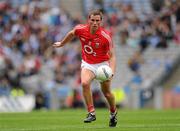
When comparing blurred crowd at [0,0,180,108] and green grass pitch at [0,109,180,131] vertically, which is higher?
green grass pitch at [0,109,180,131]

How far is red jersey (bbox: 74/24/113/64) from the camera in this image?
14273mm

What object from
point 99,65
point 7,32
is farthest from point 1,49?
point 99,65

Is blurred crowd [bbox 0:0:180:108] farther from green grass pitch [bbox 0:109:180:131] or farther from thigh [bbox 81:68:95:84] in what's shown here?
thigh [bbox 81:68:95:84]

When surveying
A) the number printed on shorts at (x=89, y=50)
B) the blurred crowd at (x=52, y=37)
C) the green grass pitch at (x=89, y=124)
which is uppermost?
the number printed on shorts at (x=89, y=50)

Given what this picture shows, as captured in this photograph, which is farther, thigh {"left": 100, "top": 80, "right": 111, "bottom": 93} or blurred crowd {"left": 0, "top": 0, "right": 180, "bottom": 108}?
blurred crowd {"left": 0, "top": 0, "right": 180, "bottom": 108}

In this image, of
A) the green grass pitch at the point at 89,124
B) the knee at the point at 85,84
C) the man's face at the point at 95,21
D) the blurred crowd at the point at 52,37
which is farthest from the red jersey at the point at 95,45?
the blurred crowd at the point at 52,37

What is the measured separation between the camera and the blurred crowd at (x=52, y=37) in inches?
1187

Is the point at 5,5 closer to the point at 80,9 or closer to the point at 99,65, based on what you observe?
the point at 80,9

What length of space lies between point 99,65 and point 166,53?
18.4 meters

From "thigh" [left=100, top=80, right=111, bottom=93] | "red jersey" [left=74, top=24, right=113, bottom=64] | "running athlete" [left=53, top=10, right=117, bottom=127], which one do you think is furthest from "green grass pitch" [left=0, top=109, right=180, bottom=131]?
"red jersey" [left=74, top=24, right=113, bottom=64]

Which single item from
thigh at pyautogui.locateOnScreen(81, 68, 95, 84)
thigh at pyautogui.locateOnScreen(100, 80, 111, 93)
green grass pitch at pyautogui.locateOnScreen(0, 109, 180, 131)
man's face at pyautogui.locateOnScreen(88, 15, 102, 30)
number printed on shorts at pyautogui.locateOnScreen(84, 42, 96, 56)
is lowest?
green grass pitch at pyautogui.locateOnScreen(0, 109, 180, 131)

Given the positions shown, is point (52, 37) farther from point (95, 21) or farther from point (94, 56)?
point (95, 21)

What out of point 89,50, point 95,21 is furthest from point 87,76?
point 95,21

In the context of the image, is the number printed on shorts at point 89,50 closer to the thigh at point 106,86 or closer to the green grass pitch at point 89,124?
the thigh at point 106,86
